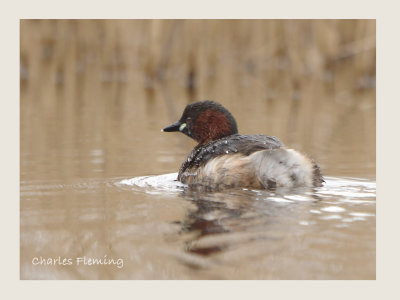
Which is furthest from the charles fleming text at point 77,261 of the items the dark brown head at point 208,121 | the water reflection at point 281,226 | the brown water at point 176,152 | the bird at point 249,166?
the dark brown head at point 208,121

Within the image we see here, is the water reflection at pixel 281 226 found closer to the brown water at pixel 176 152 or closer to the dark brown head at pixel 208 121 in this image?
the brown water at pixel 176 152

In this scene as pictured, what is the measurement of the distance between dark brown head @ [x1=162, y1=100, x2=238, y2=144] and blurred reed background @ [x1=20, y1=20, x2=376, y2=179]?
0.47 metres

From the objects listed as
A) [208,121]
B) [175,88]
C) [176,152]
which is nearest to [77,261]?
[208,121]

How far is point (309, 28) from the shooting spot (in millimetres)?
15016

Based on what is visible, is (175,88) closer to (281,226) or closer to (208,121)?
(208,121)

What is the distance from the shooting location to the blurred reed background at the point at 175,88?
25.1ft

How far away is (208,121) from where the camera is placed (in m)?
6.52

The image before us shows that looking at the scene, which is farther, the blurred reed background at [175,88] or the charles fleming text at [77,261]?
the blurred reed background at [175,88]

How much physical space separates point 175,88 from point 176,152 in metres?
7.90

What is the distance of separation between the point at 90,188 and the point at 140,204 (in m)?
0.85

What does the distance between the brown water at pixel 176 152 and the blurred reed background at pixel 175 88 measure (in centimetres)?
4

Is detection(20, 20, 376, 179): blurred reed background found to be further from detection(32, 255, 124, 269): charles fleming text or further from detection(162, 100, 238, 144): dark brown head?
detection(32, 255, 124, 269): charles fleming text

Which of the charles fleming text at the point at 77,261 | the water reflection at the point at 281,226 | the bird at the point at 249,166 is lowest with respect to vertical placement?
the charles fleming text at the point at 77,261

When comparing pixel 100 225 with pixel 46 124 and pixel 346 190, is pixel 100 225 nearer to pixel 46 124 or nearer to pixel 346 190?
pixel 346 190
